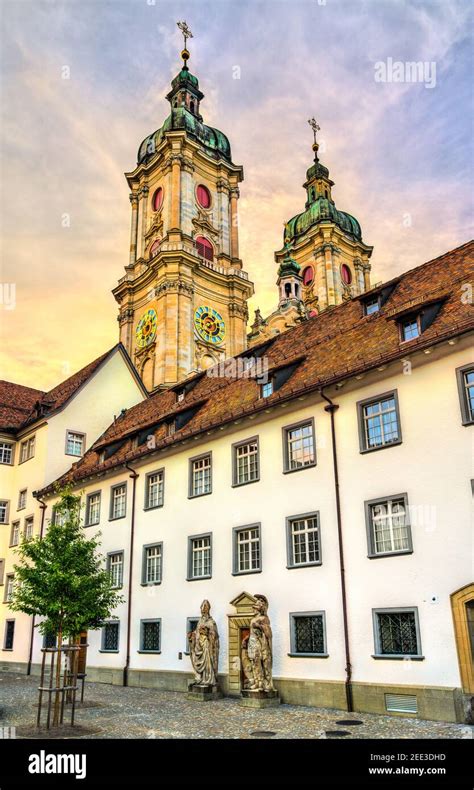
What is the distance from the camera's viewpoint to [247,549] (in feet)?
74.6

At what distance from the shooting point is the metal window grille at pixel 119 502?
29.7m

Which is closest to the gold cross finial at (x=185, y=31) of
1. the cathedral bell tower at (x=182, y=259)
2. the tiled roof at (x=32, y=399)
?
the cathedral bell tower at (x=182, y=259)

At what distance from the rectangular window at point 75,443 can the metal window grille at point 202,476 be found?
505 inches

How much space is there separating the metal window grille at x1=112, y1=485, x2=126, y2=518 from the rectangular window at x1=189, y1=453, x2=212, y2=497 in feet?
16.7

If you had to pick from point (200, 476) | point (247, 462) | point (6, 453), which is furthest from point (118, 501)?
point (6, 453)

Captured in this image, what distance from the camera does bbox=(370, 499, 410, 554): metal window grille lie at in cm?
1800

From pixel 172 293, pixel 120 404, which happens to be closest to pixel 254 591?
pixel 120 404

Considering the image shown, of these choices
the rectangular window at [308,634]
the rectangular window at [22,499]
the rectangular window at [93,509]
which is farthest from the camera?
the rectangular window at [22,499]

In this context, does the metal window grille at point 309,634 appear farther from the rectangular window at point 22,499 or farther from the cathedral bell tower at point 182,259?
the cathedral bell tower at point 182,259

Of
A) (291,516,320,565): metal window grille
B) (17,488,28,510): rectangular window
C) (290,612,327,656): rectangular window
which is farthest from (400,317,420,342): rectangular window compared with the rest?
(17,488,28,510): rectangular window

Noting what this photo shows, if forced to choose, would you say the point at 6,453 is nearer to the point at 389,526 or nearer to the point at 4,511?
the point at 4,511

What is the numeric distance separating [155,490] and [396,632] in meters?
12.9

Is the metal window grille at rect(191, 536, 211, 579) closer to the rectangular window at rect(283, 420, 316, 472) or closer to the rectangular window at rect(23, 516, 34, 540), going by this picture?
the rectangular window at rect(283, 420, 316, 472)
